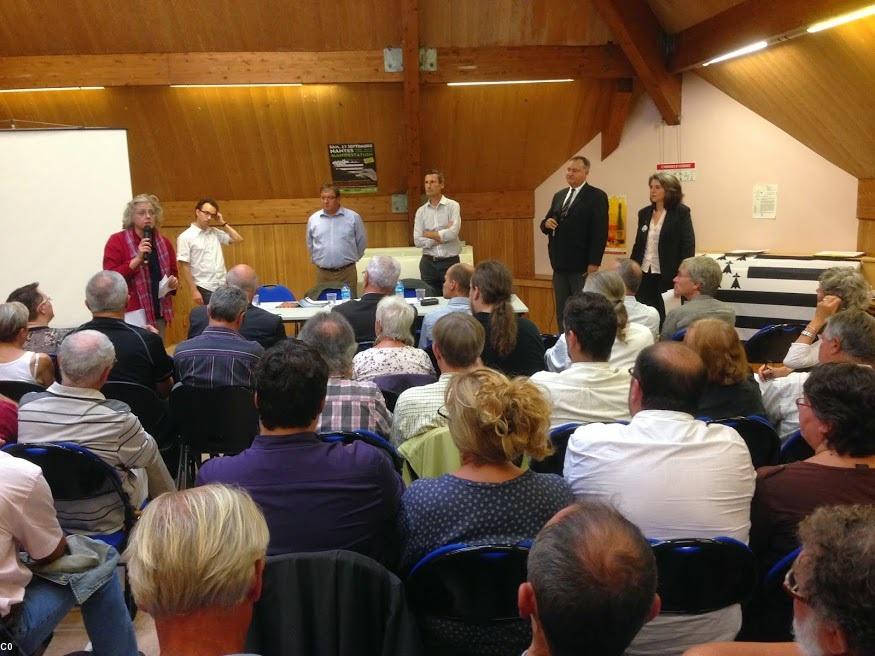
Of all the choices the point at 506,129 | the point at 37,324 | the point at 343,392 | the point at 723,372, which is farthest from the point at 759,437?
the point at 506,129

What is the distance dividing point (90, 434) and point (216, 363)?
0.94 meters

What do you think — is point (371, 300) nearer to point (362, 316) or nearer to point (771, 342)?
point (362, 316)

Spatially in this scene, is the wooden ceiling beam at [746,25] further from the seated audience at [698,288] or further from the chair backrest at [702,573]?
the chair backrest at [702,573]

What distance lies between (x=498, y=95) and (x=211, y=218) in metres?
3.22

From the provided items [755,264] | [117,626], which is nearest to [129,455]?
[117,626]

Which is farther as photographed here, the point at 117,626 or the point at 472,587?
the point at 117,626

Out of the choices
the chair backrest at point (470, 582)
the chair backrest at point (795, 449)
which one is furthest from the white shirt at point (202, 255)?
the chair backrest at point (470, 582)

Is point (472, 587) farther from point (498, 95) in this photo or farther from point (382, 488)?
point (498, 95)

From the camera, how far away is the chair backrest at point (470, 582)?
1.67 meters

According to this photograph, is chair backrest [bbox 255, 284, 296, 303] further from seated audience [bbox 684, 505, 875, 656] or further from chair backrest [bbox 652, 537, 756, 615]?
seated audience [bbox 684, 505, 875, 656]

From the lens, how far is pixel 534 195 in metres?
8.94

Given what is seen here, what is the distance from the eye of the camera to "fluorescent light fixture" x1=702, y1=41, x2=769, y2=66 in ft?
19.2

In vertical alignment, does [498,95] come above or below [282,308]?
above

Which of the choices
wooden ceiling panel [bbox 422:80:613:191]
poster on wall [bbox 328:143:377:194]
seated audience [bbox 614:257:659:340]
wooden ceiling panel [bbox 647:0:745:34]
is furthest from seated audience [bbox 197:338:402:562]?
poster on wall [bbox 328:143:377:194]
